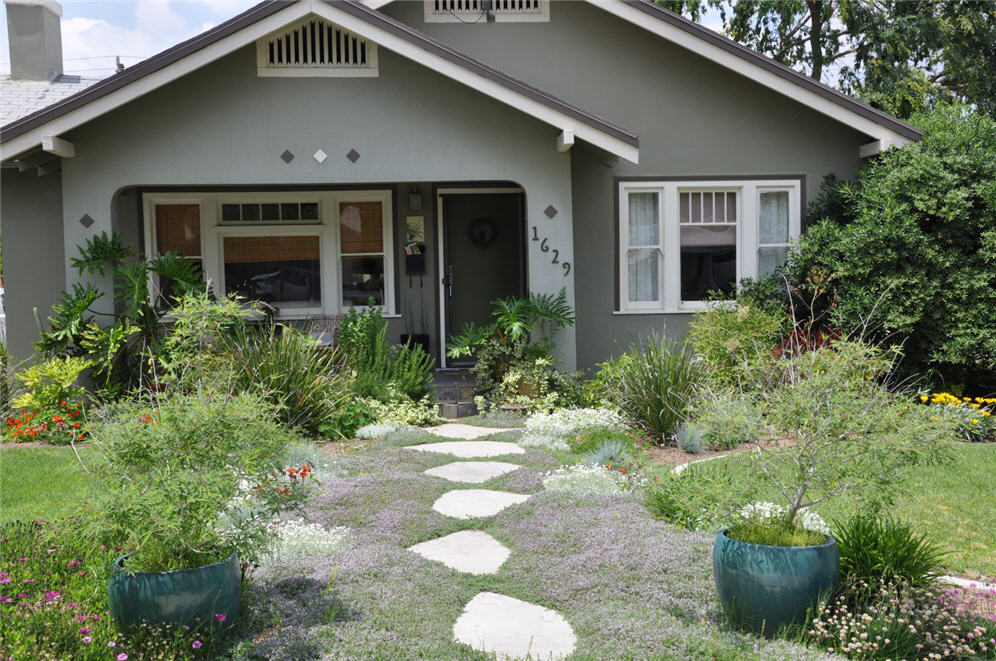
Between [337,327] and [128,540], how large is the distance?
674 centimetres

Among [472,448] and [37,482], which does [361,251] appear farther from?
[37,482]

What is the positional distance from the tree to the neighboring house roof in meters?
12.0

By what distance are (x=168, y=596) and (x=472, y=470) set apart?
3.45 metres

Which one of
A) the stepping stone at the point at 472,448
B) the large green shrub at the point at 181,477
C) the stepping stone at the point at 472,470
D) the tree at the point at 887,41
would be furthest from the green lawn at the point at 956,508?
the tree at the point at 887,41

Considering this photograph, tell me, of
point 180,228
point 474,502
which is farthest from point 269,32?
point 474,502

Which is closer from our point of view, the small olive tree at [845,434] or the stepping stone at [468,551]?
the small olive tree at [845,434]

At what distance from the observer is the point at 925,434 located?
137 inches

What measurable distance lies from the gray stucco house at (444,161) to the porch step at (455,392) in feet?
2.29

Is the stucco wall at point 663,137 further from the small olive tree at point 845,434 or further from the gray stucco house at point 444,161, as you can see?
the small olive tree at point 845,434

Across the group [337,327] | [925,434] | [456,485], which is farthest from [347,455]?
[925,434]

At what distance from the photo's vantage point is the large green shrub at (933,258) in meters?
8.52

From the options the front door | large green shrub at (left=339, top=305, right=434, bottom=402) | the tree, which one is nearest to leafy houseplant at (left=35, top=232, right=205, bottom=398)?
large green shrub at (left=339, top=305, right=434, bottom=402)

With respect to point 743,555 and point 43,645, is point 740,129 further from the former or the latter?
point 43,645

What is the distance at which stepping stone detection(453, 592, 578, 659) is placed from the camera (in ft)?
11.5
